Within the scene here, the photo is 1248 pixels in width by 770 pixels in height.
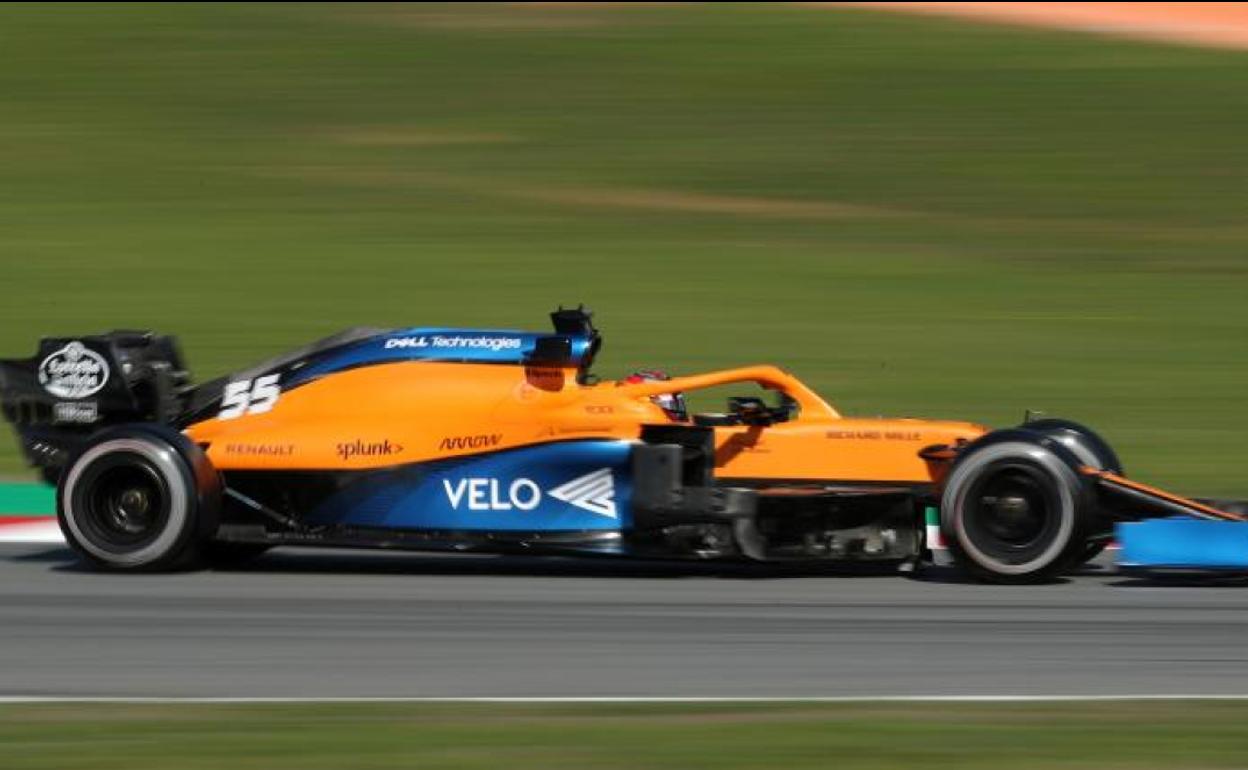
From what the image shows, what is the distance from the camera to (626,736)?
6465 mm

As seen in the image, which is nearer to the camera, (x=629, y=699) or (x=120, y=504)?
(x=629, y=699)

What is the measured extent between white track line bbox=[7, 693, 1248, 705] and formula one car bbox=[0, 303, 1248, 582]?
2.19 metres

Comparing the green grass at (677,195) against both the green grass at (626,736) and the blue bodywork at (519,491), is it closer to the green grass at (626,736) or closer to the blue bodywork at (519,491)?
the blue bodywork at (519,491)

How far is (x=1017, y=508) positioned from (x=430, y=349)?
2.66 m

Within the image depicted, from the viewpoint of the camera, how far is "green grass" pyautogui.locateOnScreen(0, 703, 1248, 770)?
614 cm

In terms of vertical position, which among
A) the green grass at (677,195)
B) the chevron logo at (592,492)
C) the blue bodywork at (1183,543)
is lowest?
the blue bodywork at (1183,543)

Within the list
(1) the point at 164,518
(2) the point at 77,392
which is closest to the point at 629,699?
(1) the point at 164,518

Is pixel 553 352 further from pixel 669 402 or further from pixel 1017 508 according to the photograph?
pixel 1017 508

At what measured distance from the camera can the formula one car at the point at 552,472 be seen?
9.32 m

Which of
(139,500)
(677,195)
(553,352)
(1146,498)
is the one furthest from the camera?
(677,195)

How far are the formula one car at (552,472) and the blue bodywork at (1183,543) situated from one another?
0.10m

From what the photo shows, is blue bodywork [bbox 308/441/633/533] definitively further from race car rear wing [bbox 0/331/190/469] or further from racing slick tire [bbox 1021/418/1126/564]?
racing slick tire [bbox 1021/418/1126/564]

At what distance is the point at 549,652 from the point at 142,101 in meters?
21.1

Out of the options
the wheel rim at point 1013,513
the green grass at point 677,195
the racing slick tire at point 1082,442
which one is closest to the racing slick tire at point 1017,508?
the wheel rim at point 1013,513
